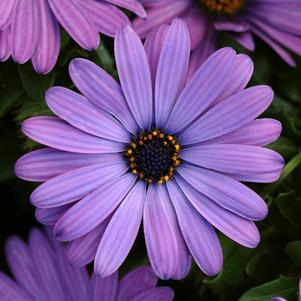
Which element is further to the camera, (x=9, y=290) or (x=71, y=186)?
(x=9, y=290)

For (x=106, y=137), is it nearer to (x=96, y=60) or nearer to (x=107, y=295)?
(x=96, y=60)

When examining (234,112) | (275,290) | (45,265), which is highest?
(234,112)

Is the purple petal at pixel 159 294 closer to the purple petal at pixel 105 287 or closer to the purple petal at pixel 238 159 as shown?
the purple petal at pixel 105 287

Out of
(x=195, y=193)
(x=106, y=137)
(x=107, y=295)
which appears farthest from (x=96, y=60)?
(x=107, y=295)

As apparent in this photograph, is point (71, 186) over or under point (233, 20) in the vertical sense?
over

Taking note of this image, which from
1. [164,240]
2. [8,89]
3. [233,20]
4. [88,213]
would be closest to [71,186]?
[88,213]

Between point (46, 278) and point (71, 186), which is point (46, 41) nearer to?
point (71, 186)

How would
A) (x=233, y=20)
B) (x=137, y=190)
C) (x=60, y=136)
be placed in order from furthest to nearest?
(x=233, y=20), (x=137, y=190), (x=60, y=136)
